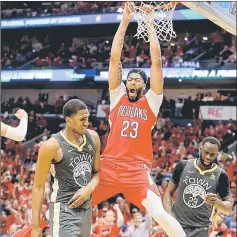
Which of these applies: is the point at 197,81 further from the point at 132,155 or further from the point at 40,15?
the point at 132,155

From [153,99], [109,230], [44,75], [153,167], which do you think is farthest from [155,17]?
[44,75]

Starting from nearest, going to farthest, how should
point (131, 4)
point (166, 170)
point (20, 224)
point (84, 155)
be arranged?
1. point (84, 155)
2. point (131, 4)
3. point (20, 224)
4. point (166, 170)

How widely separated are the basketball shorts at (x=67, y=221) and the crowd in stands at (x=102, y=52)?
16.1 m

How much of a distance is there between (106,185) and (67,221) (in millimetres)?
703

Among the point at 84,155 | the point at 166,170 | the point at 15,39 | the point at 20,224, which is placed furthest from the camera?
the point at 15,39

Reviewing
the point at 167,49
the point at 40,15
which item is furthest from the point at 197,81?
the point at 40,15

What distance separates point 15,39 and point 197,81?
9977 mm

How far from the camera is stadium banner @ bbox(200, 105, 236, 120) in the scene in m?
20.3

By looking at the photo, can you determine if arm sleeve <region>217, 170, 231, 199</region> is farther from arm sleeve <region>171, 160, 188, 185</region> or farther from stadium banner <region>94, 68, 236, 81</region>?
stadium banner <region>94, 68, 236, 81</region>

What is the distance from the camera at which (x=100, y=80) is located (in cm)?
2233

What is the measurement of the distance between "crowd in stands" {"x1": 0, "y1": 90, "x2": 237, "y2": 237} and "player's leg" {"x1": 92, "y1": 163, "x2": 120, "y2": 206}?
3226 mm

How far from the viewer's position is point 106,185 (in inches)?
214

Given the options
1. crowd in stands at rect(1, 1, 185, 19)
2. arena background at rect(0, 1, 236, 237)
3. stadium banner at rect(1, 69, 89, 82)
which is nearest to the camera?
arena background at rect(0, 1, 236, 237)

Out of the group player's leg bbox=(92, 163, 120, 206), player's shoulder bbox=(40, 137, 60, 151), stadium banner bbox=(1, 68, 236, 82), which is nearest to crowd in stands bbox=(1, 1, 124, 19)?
stadium banner bbox=(1, 68, 236, 82)
